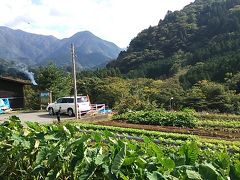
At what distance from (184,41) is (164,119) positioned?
316ft

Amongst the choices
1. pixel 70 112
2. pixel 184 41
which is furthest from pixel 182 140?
pixel 184 41

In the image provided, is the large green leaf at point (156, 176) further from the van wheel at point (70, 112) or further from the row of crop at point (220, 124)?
the van wheel at point (70, 112)

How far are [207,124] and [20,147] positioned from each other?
18161mm

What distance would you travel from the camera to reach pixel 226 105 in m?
42.8

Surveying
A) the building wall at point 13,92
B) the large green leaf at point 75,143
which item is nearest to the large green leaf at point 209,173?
the large green leaf at point 75,143

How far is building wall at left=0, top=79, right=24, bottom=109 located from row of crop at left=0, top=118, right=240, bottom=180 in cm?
3701

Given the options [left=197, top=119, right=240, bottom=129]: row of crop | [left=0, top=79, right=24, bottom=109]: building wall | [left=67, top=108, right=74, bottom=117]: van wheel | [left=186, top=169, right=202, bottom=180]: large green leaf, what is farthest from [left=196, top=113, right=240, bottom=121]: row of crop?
[left=0, top=79, right=24, bottom=109]: building wall

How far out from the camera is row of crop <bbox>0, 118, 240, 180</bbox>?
3.53 metres

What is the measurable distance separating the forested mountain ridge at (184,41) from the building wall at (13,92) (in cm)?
4963

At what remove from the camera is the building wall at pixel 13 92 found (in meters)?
41.7

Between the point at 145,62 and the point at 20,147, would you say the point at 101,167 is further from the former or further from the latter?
the point at 145,62

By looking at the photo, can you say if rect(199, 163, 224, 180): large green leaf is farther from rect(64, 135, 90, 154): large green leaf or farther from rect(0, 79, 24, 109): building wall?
rect(0, 79, 24, 109): building wall

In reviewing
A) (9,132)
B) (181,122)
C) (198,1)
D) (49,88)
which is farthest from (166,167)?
(198,1)

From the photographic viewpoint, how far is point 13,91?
139ft
